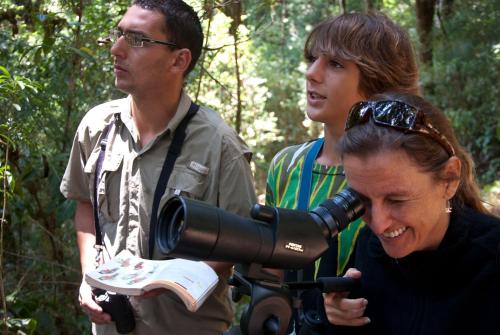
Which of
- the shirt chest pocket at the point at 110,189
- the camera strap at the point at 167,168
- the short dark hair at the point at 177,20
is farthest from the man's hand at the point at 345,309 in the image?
the short dark hair at the point at 177,20

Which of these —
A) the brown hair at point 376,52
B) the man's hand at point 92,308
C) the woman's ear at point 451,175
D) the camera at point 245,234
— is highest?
the brown hair at point 376,52

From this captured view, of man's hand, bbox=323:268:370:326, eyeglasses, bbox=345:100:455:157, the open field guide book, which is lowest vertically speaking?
the open field guide book

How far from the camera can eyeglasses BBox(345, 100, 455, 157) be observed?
1676mm

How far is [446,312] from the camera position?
160cm

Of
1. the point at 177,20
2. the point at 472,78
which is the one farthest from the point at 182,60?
the point at 472,78

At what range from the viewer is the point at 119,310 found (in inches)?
98.3

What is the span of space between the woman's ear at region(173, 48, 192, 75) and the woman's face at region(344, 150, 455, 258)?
1.39 meters

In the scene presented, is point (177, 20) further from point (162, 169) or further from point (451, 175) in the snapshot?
point (451, 175)

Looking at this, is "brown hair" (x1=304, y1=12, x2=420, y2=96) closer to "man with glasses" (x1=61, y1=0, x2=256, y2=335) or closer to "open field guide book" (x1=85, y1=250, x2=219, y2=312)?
"man with glasses" (x1=61, y1=0, x2=256, y2=335)

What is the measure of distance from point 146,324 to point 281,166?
32.4 inches

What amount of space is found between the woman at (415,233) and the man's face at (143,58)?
3.95 ft

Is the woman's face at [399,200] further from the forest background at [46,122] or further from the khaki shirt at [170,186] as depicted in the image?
the forest background at [46,122]

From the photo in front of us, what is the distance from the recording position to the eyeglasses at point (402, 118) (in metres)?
1.68

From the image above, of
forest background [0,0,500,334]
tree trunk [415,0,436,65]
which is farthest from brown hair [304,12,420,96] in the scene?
tree trunk [415,0,436,65]
